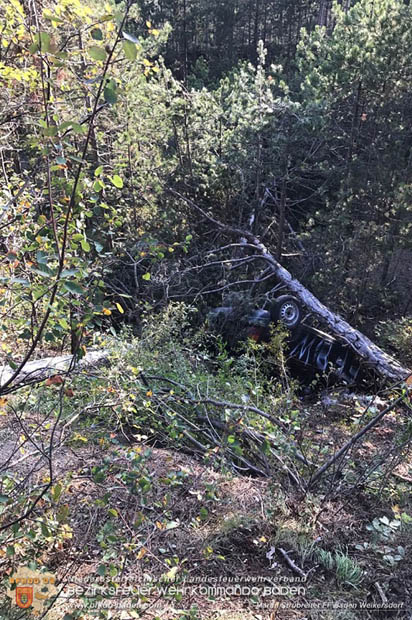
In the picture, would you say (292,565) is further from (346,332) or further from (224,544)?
(346,332)

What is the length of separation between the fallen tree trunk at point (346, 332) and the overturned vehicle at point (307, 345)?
15 centimetres

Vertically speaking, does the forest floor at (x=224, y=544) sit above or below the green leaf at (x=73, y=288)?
below

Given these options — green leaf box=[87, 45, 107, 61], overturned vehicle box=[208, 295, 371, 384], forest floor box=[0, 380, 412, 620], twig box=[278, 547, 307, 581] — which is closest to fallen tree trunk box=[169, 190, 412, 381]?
overturned vehicle box=[208, 295, 371, 384]

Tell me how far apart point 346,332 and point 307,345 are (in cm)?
69

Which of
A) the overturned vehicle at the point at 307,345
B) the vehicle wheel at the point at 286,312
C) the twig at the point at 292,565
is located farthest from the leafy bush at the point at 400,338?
the twig at the point at 292,565

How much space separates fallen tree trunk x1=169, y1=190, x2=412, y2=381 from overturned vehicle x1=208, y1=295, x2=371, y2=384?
154mm

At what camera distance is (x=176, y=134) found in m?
8.73

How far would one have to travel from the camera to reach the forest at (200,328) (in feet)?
6.23

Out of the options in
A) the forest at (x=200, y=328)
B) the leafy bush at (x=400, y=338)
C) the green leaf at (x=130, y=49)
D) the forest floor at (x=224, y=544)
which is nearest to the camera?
the green leaf at (x=130, y=49)

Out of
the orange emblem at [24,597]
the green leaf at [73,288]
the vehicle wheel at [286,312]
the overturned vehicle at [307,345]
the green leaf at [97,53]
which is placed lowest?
the orange emblem at [24,597]

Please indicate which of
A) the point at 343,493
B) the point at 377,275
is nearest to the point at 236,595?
the point at 343,493

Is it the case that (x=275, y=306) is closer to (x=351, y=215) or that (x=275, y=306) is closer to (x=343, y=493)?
(x=351, y=215)

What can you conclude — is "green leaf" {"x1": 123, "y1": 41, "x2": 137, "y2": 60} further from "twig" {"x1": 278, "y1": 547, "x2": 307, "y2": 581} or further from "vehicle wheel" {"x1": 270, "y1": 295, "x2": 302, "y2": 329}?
"vehicle wheel" {"x1": 270, "y1": 295, "x2": 302, "y2": 329}

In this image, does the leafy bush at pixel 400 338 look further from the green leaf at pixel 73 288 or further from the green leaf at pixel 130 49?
the green leaf at pixel 130 49
